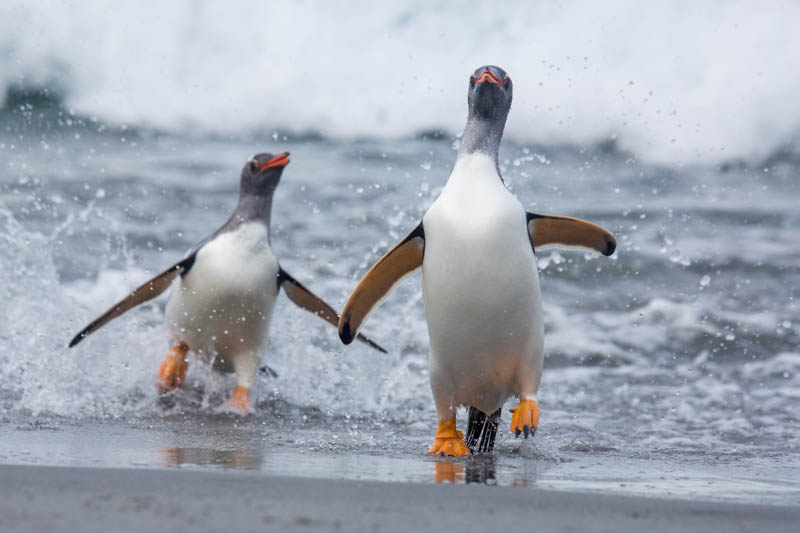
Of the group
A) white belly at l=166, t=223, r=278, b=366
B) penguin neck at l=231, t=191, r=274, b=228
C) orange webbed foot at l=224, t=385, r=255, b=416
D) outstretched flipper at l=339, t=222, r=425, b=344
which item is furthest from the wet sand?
penguin neck at l=231, t=191, r=274, b=228

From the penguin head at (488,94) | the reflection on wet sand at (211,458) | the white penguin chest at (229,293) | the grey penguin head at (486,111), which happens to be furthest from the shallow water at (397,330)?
the penguin head at (488,94)

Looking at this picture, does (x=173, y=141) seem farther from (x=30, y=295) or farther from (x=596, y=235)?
(x=596, y=235)

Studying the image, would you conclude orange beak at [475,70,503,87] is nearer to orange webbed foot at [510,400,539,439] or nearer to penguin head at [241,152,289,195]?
orange webbed foot at [510,400,539,439]

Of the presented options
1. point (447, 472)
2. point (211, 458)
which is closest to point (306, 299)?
point (211, 458)

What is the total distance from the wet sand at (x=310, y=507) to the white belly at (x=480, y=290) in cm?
105

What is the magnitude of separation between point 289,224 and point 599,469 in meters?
6.62

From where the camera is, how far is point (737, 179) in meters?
10.9

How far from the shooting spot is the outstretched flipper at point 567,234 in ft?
10.9

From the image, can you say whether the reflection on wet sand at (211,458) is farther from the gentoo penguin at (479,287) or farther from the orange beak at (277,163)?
the orange beak at (277,163)

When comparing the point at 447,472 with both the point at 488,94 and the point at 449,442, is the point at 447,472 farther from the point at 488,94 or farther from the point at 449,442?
the point at 488,94

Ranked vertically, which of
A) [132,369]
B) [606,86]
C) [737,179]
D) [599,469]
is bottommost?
[599,469]

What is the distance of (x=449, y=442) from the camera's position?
10.3 ft

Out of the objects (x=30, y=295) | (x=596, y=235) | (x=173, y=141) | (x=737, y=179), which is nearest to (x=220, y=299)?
(x=30, y=295)

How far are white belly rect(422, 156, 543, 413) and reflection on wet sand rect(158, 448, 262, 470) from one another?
698 millimetres
